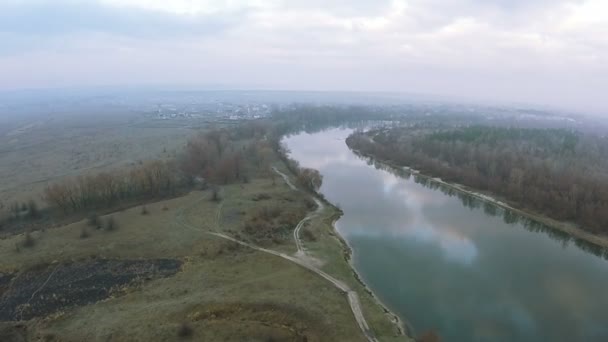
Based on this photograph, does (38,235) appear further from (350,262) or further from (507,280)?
(507,280)

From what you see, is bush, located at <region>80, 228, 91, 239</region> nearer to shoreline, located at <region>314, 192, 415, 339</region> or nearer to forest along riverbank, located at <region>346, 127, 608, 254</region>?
shoreline, located at <region>314, 192, 415, 339</region>

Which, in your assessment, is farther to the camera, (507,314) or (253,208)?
(253,208)

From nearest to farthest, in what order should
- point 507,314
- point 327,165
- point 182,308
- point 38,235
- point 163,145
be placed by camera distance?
point 182,308, point 507,314, point 38,235, point 327,165, point 163,145

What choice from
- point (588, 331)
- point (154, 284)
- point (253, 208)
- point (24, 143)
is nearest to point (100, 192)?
point (253, 208)

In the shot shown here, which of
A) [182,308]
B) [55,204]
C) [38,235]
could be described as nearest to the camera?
[182,308]

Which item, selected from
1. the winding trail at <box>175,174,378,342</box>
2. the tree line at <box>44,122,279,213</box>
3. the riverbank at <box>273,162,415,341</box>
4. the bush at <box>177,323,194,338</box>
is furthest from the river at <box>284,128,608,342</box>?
the tree line at <box>44,122,279,213</box>

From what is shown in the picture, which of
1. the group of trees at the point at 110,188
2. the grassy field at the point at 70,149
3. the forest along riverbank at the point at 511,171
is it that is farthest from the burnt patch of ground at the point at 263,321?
A: the forest along riverbank at the point at 511,171

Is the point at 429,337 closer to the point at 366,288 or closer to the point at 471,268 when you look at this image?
the point at 366,288
